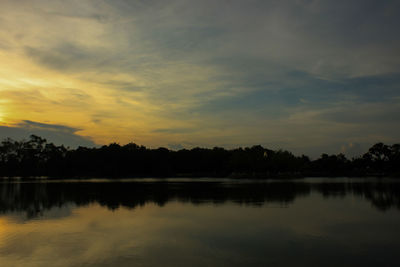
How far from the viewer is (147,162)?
140 m

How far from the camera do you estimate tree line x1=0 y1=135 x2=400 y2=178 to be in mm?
131625

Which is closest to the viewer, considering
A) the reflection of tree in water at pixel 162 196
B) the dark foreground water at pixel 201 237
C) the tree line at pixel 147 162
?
the dark foreground water at pixel 201 237

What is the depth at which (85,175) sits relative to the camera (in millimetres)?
133875

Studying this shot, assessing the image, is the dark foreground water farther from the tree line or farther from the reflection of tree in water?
the tree line

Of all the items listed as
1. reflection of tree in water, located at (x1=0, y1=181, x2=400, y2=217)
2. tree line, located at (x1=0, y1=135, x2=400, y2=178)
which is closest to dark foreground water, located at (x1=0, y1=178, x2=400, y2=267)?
reflection of tree in water, located at (x1=0, y1=181, x2=400, y2=217)

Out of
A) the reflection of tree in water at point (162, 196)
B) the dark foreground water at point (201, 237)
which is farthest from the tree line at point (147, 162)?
the dark foreground water at point (201, 237)

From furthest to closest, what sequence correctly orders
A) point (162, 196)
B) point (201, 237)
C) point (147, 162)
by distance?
point (147, 162), point (162, 196), point (201, 237)

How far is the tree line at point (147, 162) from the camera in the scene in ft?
432

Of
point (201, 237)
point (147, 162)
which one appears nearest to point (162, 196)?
point (201, 237)

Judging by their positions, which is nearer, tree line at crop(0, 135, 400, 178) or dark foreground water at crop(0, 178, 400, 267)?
dark foreground water at crop(0, 178, 400, 267)

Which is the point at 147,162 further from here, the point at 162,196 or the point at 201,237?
the point at 201,237

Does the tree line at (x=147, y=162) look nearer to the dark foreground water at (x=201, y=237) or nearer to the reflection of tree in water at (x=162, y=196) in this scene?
the reflection of tree in water at (x=162, y=196)

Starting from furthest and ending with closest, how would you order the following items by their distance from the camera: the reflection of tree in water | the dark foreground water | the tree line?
1. the tree line
2. the reflection of tree in water
3. the dark foreground water

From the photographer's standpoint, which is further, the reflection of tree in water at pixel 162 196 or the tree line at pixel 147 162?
the tree line at pixel 147 162
